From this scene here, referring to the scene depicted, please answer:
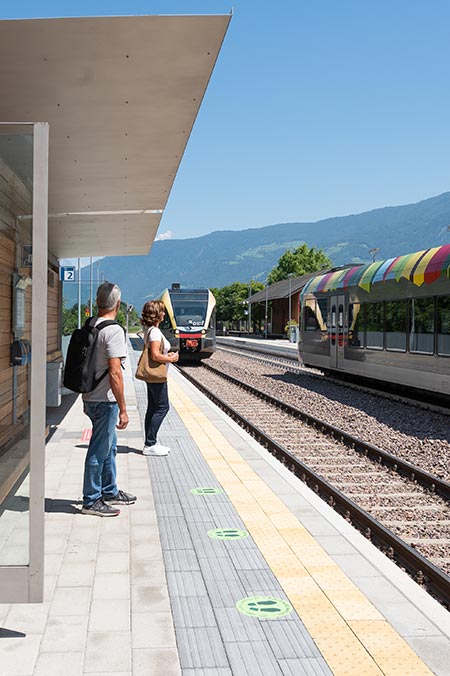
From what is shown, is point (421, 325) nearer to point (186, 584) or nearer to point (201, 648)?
point (186, 584)

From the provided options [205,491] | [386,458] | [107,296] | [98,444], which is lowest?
[386,458]

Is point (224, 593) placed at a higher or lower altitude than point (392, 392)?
higher

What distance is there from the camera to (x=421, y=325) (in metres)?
14.9

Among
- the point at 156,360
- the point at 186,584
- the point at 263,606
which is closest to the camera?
the point at 263,606

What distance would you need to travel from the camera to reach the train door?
2023cm

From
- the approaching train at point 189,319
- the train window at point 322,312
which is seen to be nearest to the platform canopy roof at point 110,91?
the train window at point 322,312

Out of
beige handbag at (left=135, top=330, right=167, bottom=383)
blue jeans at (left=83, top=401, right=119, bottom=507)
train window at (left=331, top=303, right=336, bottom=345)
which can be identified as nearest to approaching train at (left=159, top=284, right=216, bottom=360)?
train window at (left=331, top=303, right=336, bottom=345)

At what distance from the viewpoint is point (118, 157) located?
9336 millimetres

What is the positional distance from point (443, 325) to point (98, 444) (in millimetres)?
9327

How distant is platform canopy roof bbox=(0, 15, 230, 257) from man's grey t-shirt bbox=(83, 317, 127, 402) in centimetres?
209

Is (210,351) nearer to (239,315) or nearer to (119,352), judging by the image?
(119,352)

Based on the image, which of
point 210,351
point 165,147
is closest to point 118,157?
point 165,147

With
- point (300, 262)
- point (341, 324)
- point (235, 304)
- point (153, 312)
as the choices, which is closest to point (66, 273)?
point (341, 324)

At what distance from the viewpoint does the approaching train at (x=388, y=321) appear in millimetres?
14141
